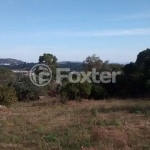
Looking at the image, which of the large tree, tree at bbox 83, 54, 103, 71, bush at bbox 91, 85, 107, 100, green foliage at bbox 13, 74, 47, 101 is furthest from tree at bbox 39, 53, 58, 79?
bush at bbox 91, 85, 107, 100

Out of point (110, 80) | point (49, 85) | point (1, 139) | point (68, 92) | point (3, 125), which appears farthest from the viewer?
point (49, 85)

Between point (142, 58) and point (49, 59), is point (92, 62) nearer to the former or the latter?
point (49, 59)

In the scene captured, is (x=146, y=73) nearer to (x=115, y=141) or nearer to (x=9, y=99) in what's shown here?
(x=9, y=99)

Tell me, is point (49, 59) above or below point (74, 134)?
above

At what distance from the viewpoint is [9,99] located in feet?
Answer: 47.3

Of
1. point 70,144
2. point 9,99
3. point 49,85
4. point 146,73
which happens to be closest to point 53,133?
point 70,144

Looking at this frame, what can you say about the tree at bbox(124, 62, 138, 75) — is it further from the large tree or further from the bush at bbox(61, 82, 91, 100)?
the large tree

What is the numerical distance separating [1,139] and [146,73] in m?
14.5

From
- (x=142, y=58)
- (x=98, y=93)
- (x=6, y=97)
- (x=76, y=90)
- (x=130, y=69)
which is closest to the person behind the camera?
(x=6, y=97)

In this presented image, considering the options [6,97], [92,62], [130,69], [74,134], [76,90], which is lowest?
[74,134]

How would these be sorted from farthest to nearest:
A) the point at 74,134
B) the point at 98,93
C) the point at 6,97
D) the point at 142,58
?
the point at 142,58 → the point at 98,93 → the point at 6,97 → the point at 74,134

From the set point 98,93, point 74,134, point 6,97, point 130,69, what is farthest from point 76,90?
point 74,134

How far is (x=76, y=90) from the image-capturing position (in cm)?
1752

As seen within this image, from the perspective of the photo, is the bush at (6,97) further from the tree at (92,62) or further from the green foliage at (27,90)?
the tree at (92,62)
